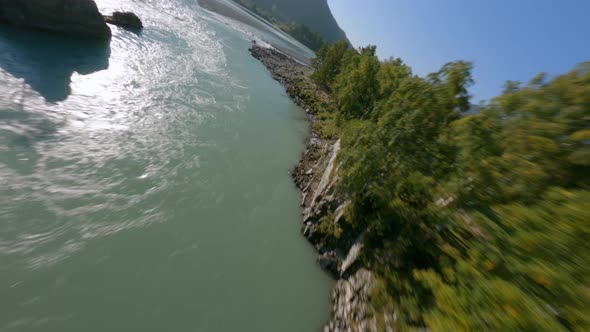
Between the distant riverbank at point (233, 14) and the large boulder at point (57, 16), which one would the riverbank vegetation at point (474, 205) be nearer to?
the large boulder at point (57, 16)

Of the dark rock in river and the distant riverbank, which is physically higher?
the distant riverbank

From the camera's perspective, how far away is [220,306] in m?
7.80

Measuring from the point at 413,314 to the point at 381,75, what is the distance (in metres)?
21.7

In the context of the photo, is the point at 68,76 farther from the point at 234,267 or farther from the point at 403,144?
the point at 403,144

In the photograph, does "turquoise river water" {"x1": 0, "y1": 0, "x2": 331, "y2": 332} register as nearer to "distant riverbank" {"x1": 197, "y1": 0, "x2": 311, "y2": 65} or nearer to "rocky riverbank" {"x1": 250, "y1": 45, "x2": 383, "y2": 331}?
"rocky riverbank" {"x1": 250, "y1": 45, "x2": 383, "y2": 331}

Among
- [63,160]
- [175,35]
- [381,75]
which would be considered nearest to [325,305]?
[63,160]

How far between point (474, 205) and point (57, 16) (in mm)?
27910

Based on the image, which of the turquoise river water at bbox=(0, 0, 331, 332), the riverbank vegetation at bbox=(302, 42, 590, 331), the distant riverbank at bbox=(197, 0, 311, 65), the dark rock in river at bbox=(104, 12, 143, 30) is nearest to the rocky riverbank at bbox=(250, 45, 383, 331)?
the riverbank vegetation at bbox=(302, 42, 590, 331)

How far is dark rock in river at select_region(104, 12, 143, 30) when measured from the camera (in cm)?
2494

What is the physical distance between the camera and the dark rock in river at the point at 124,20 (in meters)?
24.9

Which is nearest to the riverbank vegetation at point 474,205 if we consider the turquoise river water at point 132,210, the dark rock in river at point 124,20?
the turquoise river water at point 132,210

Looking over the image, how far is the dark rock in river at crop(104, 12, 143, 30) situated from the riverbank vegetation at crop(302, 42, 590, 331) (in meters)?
29.3

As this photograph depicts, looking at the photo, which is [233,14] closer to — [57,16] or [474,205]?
[57,16]

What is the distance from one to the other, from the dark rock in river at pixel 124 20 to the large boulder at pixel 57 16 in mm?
5604
